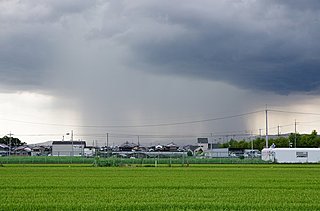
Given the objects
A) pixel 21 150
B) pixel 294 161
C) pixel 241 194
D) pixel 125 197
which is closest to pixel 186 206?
pixel 125 197

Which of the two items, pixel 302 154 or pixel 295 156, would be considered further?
pixel 302 154

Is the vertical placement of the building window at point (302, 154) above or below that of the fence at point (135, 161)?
above

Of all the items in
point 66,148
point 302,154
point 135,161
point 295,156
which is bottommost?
point 135,161

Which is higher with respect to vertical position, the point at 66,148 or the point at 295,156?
the point at 295,156

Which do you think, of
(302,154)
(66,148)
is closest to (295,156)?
(302,154)

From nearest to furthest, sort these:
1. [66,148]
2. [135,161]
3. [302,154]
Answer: [135,161], [302,154], [66,148]

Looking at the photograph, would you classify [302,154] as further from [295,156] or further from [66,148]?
Answer: [66,148]

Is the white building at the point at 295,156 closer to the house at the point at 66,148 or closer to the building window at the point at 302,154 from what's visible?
the building window at the point at 302,154

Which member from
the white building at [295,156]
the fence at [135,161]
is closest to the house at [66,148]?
the fence at [135,161]

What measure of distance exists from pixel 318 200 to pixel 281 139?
164m

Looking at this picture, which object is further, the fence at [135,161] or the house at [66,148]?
the house at [66,148]

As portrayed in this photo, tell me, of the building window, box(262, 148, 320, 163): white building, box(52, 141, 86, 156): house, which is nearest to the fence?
box(262, 148, 320, 163): white building

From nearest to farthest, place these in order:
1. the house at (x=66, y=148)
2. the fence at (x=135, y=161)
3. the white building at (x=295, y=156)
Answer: the fence at (x=135, y=161) < the white building at (x=295, y=156) < the house at (x=66, y=148)

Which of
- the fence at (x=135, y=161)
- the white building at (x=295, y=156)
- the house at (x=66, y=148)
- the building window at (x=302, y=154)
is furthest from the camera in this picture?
the house at (x=66, y=148)
